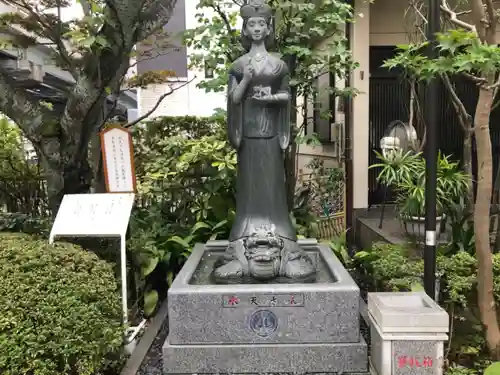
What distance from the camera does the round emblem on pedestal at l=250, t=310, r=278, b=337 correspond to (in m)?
4.03

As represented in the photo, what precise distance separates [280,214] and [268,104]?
1.14m

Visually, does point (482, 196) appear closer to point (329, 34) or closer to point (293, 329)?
point (293, 329)

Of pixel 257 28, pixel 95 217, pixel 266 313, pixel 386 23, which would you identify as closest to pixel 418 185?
pixel 257 28

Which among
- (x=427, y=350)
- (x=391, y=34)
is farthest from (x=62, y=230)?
(x=391, y=34)

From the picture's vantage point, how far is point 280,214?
16.5 feet

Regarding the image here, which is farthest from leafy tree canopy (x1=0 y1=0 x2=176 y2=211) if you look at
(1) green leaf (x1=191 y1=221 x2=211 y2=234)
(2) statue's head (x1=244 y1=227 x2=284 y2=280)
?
(2) statue's head (x1=244 y1=227 x2=284 y2=280)

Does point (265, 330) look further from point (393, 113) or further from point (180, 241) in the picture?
point (393, 113)

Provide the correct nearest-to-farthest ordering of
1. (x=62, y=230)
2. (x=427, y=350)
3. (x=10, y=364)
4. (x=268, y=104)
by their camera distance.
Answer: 1. (x=10, y=364)
2. (x=427, y=350)
3. (x=268, y=104)
4. (x=62, y=230)

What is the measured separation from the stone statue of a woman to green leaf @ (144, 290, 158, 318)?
4.65 ft

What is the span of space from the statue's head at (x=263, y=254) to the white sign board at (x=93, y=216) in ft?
4.88

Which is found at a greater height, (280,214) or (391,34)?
(391,34)

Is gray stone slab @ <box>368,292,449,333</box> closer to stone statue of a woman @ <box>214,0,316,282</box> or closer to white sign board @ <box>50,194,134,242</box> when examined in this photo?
stone statue of a woman @ <box>214,0,316,282</box>

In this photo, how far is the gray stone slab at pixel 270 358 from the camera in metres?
3.99

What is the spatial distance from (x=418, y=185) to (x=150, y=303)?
3.81 metres
